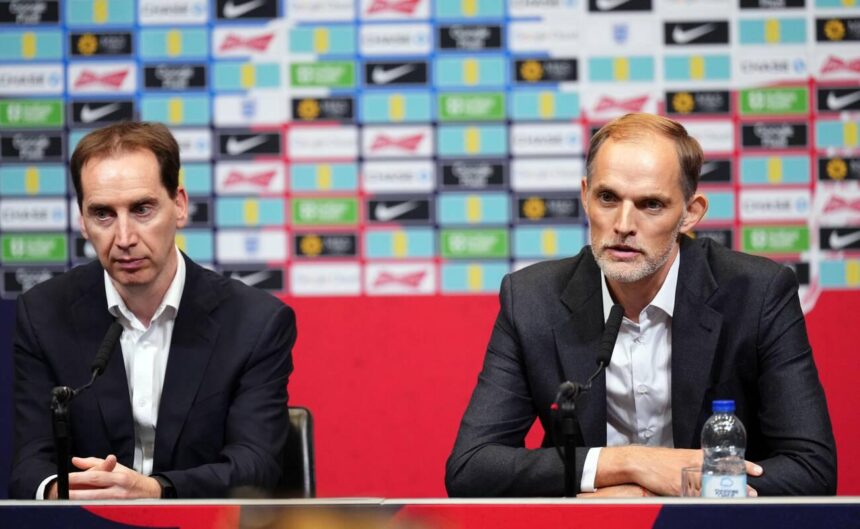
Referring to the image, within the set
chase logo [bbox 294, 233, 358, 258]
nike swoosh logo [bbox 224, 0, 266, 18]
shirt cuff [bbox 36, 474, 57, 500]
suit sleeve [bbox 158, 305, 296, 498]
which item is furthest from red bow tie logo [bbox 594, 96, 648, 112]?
shirt cuff [bbox 36, 474, 57, 500]

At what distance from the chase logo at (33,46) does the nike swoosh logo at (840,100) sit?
9.66ft

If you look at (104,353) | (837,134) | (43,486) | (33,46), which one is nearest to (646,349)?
(104,353)

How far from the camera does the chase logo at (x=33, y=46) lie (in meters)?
4.19

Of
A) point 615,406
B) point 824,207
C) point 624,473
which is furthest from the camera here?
point 824,207

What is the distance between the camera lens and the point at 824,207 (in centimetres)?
396

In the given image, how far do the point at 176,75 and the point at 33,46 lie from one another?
58cm

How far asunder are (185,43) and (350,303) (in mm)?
1193

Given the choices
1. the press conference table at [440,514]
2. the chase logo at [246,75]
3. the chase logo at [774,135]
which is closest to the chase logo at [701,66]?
the chase logo at [774,135]

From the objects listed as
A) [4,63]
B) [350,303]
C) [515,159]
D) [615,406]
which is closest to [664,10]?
[515,159]

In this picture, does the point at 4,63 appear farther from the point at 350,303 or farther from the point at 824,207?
the point at 824,207

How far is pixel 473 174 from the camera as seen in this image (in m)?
4.08

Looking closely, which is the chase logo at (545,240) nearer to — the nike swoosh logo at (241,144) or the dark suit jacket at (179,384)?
the nike swoosh logo at (241,144)

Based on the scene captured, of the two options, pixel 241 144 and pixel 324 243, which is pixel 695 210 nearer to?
pixel 324 243

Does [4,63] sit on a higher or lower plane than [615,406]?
higher
